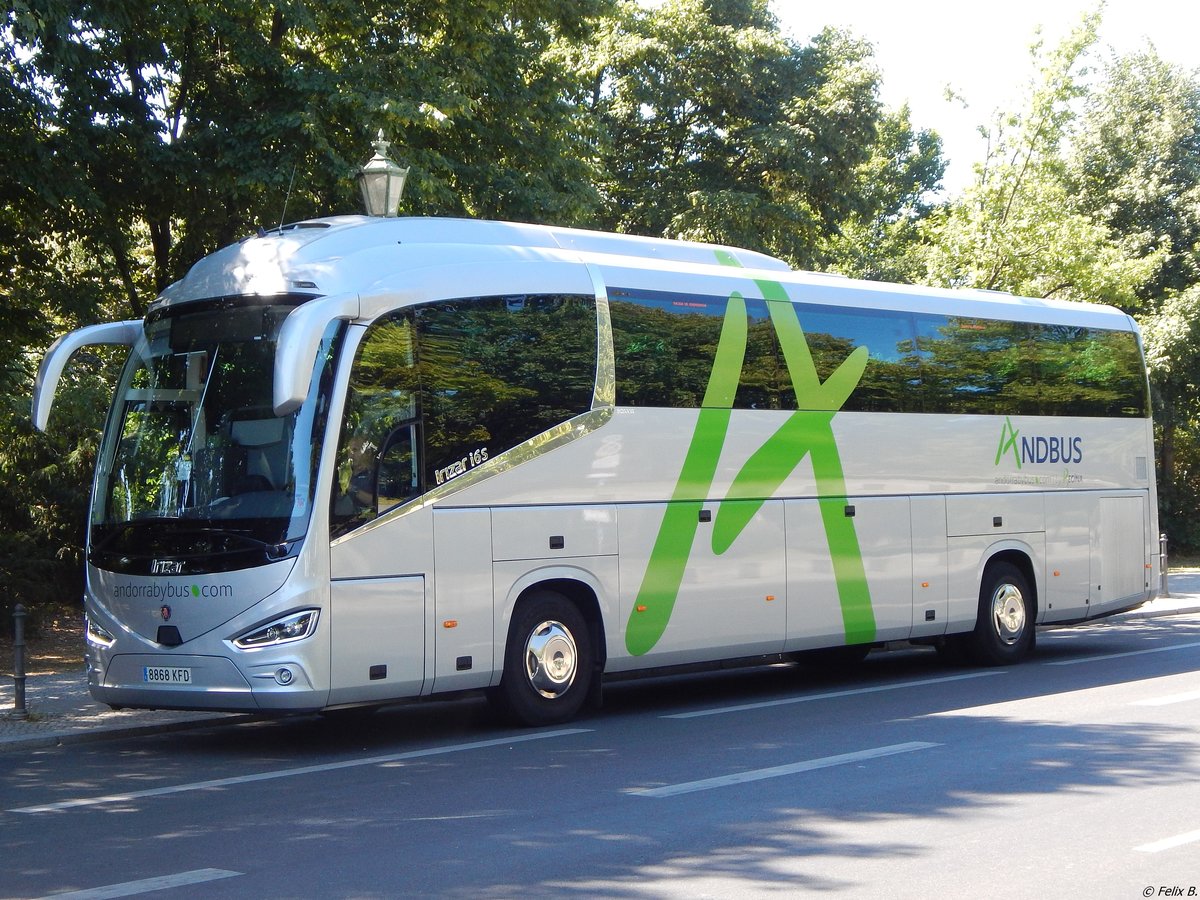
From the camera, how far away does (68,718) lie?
12484mm

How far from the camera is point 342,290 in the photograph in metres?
10.5

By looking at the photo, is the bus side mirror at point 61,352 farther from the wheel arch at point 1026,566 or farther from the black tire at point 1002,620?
the wheel arch at point 1026,566

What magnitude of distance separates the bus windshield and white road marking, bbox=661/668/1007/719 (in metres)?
4.07

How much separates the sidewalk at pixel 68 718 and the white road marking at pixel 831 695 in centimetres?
411

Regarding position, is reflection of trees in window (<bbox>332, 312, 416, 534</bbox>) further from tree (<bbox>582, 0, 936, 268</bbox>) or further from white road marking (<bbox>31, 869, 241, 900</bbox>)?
tree (<bbox>582, 0, 936, 268</bbox>)

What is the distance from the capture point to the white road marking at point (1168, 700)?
12250 millimetres

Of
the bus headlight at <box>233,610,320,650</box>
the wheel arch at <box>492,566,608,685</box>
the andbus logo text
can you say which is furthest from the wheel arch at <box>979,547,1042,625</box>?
the bus headlight at <box>233,610,320,650</box>

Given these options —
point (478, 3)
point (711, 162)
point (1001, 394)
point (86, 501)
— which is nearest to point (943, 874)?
point (1001, 394)

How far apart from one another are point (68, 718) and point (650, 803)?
6.49m

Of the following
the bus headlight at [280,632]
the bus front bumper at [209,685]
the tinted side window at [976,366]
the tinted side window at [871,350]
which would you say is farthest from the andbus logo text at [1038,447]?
the bus front bumper at [209,685]

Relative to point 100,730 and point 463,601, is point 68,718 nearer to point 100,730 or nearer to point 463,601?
point 100,730

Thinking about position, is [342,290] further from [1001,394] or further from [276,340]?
[1001,394]

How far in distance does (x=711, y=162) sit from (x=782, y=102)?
2.20 m

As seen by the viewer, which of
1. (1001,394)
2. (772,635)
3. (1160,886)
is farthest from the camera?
(1001,394)
